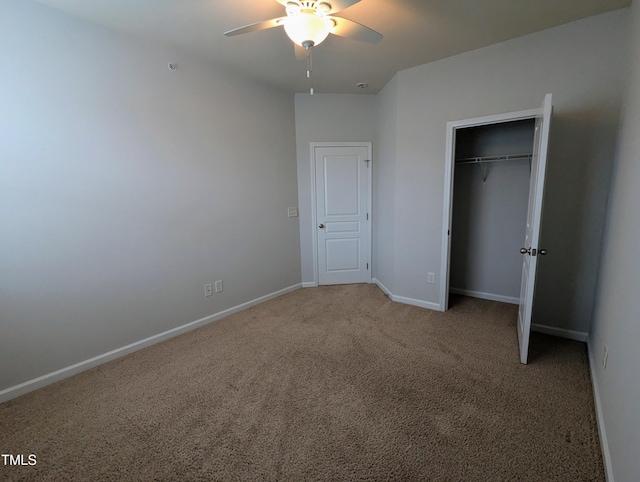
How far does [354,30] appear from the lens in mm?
1717

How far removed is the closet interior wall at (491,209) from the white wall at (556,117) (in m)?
0.60

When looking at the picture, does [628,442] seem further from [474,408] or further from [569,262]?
[569,262]

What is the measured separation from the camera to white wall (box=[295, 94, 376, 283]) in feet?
12.3

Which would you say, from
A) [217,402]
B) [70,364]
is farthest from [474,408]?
[70,364]

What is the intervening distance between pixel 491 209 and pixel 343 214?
6.10ft

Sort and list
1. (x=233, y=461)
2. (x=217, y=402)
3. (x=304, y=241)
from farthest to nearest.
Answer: (x=304, y=241) → (x=217, y=402) → (x=233, y=461)

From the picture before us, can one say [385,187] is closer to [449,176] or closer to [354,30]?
[449,176]

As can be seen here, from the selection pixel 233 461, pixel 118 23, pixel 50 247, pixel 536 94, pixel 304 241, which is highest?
pixel 118 23

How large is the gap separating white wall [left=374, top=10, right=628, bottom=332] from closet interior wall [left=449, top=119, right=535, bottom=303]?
0.60 meters

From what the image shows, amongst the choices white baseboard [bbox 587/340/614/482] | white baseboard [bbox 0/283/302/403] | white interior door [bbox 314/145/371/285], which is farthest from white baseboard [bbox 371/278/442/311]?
white baseboard [bbox 0/283/302/403]

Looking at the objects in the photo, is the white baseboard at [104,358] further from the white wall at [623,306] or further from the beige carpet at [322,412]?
the white wall at [623,306]

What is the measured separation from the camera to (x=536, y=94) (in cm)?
242

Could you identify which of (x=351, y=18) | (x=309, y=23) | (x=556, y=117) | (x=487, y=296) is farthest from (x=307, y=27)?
(x=487, y=296)

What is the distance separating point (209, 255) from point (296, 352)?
1379mm
